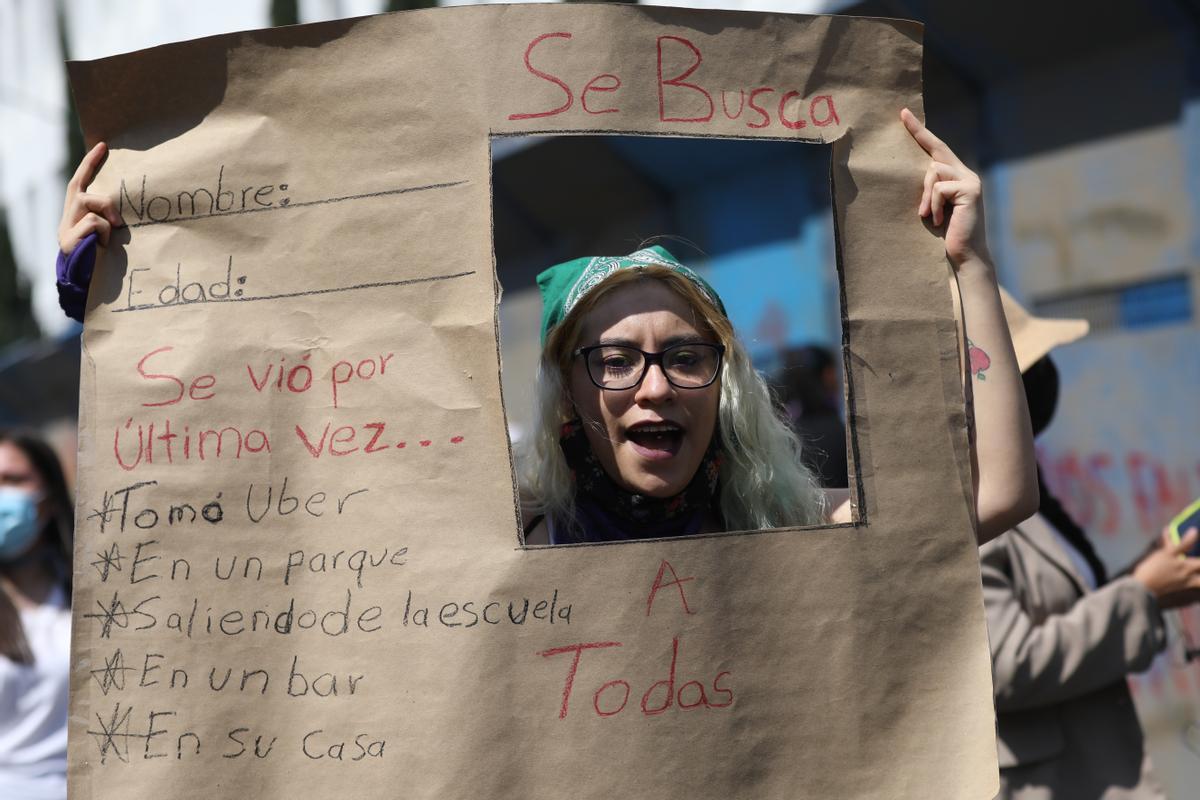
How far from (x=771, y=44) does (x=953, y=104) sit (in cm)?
462

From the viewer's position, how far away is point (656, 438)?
6.35 ft

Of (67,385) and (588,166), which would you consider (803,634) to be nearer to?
(588,166)

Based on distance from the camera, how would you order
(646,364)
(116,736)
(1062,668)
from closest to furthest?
(116,736)
(646,364)
(1062,668)

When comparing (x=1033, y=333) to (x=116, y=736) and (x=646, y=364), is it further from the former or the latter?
(x=116, y=736)

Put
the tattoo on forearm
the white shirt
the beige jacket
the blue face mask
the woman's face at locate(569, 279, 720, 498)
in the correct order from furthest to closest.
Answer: the blue face mask
the white shirt
the beige jacket
the woman's face at locate(569, 279, 720, 498)
the tattoo on forearm

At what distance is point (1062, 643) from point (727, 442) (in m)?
0.98

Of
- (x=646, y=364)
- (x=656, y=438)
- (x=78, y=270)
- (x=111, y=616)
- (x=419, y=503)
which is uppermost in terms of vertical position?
(x=78, y=270)

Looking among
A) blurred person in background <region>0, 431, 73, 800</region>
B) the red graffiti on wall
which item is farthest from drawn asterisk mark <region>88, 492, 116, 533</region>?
the red graffiti on wall

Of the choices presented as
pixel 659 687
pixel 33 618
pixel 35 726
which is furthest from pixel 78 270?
pixel 33 618

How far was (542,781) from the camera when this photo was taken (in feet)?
5.34

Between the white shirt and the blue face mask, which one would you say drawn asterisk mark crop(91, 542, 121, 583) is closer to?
the white shirt

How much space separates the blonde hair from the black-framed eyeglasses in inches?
2.6

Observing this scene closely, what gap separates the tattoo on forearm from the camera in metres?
1.80

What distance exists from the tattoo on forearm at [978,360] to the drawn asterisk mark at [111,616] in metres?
1.22
